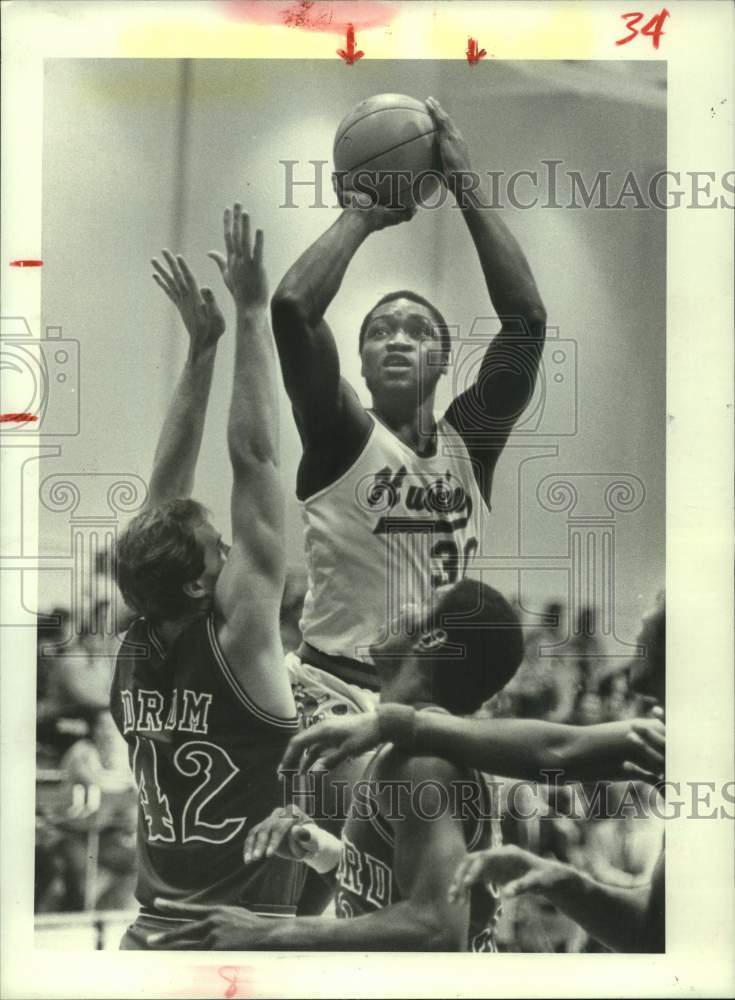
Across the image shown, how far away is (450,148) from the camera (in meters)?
2.91

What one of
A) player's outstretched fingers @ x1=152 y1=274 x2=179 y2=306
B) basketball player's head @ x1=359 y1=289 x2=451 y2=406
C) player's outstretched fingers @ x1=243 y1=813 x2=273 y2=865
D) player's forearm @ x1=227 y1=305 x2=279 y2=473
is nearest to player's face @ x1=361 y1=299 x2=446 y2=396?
A: basketball player's head @ x1=359 y1=289 x2=451 y2=406

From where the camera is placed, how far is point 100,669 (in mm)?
2898

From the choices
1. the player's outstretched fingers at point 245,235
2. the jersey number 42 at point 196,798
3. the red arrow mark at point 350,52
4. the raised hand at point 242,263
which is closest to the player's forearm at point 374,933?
the jersey number 42 at point 196,798

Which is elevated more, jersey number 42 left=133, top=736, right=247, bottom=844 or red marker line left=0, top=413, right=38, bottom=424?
red marker line left=0, top=413, right=38, bottom=424

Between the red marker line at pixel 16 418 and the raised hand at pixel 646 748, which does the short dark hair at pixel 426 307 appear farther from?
the raised hand at pixel 646 748

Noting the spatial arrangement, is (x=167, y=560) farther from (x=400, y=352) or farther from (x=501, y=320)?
(x=501, y=320)

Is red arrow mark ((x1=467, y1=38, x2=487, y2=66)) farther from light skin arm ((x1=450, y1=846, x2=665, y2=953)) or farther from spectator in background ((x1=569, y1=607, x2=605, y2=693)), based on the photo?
light skin arm ((x1=450, y1=846, x2=665, y2=953))

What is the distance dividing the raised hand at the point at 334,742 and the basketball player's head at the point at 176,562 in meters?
0.40

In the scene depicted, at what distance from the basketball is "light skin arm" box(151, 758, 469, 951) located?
1389mm

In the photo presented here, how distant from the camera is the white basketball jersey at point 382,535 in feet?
9.45

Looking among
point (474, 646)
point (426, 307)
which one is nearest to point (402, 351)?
point (426, 307)

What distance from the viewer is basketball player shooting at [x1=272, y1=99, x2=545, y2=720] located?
2.89 m

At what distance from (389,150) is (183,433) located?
85cm

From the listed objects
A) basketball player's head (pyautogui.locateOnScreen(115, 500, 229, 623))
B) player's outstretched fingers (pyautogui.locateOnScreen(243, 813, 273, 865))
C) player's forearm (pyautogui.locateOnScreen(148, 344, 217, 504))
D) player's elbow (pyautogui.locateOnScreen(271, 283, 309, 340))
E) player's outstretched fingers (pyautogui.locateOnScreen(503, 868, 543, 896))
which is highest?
player's elbow (pyautogui.locateOnScreen(271, 283, 309, 340))
